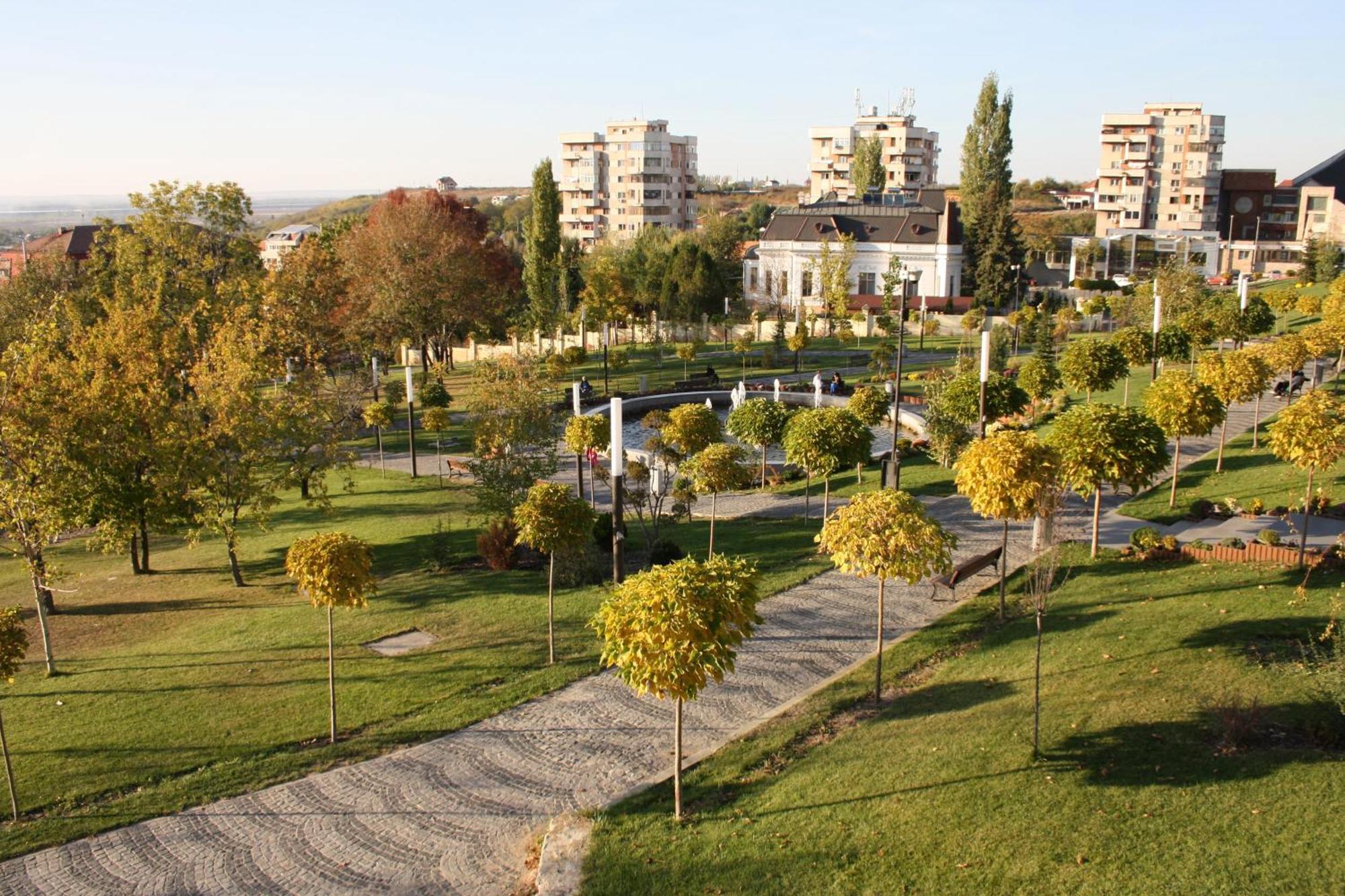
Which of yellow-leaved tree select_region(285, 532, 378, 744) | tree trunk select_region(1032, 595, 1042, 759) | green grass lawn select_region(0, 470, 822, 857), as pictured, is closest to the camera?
tree trunk select_region(1032, 595, 1042, 759)

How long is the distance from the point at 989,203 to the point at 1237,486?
46046mm

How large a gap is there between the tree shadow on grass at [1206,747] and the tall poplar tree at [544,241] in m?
48.0

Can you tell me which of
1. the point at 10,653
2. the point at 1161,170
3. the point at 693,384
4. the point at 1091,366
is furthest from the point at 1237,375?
the point at 1161,170

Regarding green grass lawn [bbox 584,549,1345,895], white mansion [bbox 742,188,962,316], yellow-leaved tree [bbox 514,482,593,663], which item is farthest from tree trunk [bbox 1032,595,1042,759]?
white mansion [bbox 742,188,962,316]

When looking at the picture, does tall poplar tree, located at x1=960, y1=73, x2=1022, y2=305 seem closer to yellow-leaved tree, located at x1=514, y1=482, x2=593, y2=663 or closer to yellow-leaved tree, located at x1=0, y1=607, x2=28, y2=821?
yellow-leaved tree, located at x1=514, y1=482, x2=593, y2=663

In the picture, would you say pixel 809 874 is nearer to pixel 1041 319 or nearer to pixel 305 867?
pixel 305 867

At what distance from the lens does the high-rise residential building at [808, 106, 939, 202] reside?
112 m

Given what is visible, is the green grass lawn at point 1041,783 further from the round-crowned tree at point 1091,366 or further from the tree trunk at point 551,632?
the round-crowned tree at point 1091,366

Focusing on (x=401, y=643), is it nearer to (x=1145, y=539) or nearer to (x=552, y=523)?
(x=552, y=523)

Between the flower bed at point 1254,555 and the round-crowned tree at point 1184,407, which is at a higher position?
the round-crowned tree at point 1184,407

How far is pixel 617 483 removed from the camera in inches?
680

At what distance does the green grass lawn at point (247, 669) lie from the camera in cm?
1217

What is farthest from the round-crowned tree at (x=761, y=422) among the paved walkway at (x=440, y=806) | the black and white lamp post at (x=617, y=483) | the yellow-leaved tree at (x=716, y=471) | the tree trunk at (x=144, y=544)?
the tree trunk at (x=144, y=544)

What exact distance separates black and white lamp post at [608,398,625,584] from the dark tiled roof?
87.6 meters
